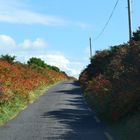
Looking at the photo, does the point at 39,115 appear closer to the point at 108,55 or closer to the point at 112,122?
the point at 112,122

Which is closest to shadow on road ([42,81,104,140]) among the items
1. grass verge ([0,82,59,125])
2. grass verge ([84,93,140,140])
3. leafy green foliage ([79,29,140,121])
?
grass verge ([84,93,140,140])

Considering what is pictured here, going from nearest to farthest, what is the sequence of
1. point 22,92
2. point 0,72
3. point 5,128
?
1. point 5,128
2. point 22,92
3. point 0,72

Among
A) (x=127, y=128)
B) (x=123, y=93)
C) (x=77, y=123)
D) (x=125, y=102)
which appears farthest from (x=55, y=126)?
(x=127, y=128)

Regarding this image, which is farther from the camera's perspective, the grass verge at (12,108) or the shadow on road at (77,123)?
the grass verge at (12,108)

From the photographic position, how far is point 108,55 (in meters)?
49.4

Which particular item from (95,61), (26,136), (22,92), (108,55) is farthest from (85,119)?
(95,61)

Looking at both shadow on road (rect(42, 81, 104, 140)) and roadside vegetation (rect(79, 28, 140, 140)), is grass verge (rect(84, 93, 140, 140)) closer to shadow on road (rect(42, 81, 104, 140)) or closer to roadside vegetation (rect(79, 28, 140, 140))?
roadside vegetation (rect(79, 28, 140, 140))

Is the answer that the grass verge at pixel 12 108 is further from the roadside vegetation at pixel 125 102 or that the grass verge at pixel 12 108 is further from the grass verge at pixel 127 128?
the grass verge at pixel 127 128

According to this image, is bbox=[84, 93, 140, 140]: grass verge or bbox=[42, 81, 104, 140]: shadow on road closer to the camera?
bbox=[84, 93, 140, 140]: grass verge

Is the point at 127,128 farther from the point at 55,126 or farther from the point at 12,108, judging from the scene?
the point at 12,108

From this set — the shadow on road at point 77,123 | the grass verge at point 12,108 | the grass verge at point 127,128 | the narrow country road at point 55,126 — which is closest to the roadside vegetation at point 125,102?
the grass verge at point 127,128

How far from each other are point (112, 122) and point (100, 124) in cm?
45

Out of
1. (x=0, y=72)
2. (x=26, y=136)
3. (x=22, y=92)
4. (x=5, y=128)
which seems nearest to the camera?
(x=26, y=136)

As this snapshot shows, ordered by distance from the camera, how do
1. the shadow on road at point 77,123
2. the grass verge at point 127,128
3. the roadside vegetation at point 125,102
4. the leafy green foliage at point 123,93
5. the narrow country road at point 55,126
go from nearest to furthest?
1. the grass verge at point 127,128
2. the narrow country road at point 55,126
3. the shadow on road at point 77,123
4. the roadside vegetation at point 125,102
5. the leafy green foliage at point 123,93
